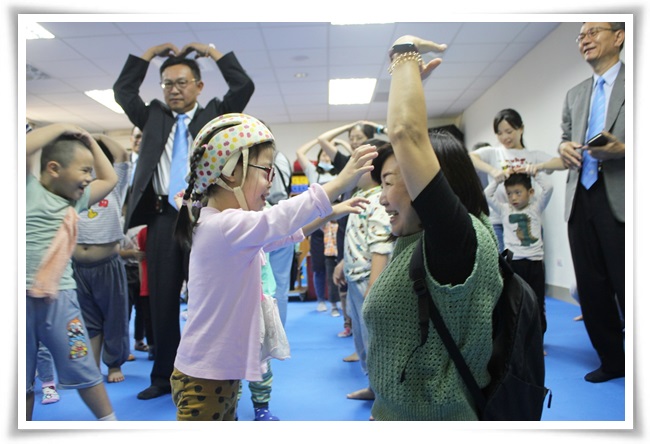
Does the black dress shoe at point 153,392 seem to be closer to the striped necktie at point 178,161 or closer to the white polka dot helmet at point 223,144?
the striped necktie at point 178,161

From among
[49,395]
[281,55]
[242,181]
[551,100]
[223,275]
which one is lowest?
[49,395]

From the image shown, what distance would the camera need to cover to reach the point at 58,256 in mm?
1569

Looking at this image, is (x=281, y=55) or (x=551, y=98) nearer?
(x=551, y=98)

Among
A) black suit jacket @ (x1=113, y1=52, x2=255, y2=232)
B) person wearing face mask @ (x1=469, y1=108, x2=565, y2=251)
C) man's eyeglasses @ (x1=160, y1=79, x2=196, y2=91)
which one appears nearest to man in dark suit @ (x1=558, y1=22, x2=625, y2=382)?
person wearing face mask @ (x1=469, y1=108, x2=565, y2=251)

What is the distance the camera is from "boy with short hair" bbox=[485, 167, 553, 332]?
2.97 meters

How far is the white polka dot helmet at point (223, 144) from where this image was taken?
45.6 inches

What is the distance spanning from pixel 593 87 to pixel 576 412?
1.41 m

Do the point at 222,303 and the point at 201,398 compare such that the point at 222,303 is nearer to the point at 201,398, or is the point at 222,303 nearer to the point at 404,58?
the point at 201,398

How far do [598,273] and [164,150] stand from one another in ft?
6.92

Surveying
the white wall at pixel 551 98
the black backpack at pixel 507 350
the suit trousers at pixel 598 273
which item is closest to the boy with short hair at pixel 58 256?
the black backpack at pixel 507 350

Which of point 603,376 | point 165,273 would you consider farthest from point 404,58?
point 603,376

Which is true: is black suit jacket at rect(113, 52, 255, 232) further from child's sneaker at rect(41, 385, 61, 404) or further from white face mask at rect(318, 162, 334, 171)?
white face mask at rect(318, 162, 334, 171)
